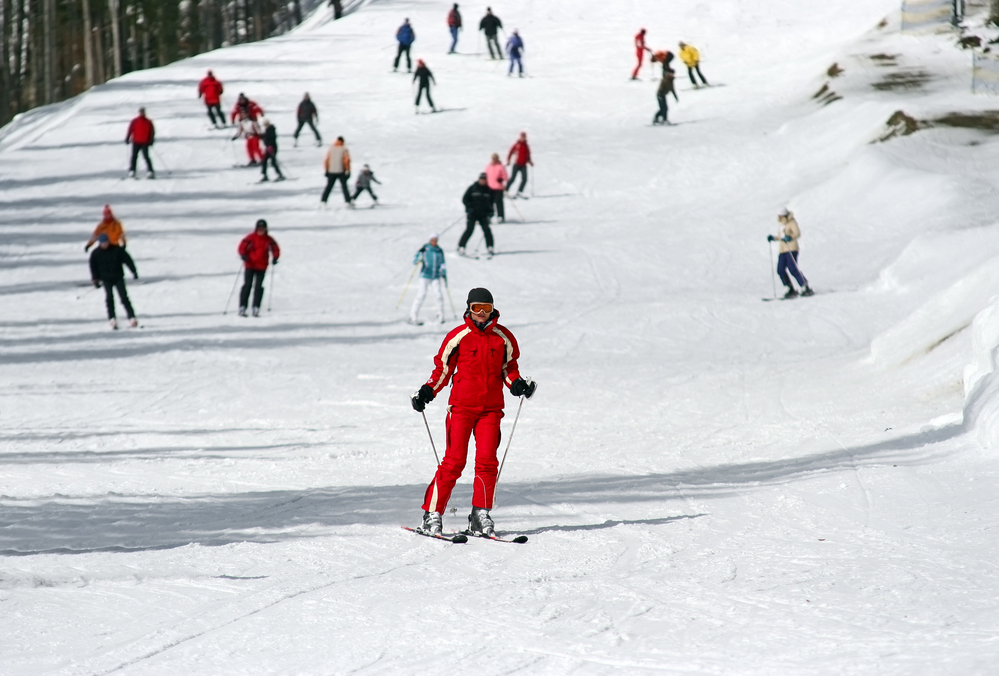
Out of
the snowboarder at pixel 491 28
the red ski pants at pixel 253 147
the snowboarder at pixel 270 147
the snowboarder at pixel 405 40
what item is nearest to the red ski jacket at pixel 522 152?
the snowboarder at pixel 270 147

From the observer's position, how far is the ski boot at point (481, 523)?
20.6 ft

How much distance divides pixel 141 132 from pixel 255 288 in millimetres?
9825

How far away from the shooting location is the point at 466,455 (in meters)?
6.29

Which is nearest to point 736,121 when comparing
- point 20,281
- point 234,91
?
point 234,91

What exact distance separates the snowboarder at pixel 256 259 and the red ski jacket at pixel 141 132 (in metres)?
9.31

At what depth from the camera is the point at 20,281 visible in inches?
730

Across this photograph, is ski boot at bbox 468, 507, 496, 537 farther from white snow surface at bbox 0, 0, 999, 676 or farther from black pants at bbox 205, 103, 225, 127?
black pants at bbox 205, 103, 225, 127

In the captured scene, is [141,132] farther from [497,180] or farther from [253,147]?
[497,180]

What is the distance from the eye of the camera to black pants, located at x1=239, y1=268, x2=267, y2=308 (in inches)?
635

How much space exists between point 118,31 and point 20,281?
103 ft

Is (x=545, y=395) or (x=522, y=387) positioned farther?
(x=545, y=395)

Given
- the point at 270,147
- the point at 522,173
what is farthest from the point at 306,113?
the point at 522,173

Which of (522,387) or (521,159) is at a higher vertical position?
(521,159)

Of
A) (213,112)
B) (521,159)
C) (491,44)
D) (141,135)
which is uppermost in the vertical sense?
(491,44)
